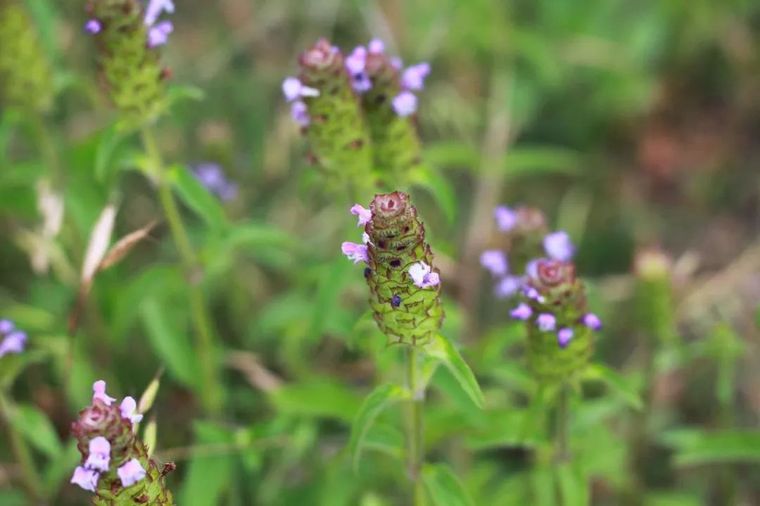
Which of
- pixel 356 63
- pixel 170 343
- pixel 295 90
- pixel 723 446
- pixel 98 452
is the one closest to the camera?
pixel 98 452

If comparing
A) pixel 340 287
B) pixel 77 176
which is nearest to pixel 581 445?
pixel 340 287

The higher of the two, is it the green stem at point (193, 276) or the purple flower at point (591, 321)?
the green stem at point (193, 276)

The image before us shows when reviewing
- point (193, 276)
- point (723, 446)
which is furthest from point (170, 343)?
point (723, 446)

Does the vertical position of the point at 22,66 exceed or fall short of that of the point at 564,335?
it exceeds it

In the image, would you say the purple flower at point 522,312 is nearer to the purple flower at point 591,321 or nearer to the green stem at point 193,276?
the purple flower at point 591,321

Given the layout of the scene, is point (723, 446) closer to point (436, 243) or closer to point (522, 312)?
point (522, 312)

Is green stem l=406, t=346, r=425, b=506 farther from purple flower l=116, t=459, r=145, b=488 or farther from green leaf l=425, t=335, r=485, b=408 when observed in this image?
purple flower l=116, t=459, r=145, b=488

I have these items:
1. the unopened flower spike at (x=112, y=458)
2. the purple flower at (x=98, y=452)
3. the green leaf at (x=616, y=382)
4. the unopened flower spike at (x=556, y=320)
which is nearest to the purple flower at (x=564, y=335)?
the unopened flower spike at (x=556, y=320)
